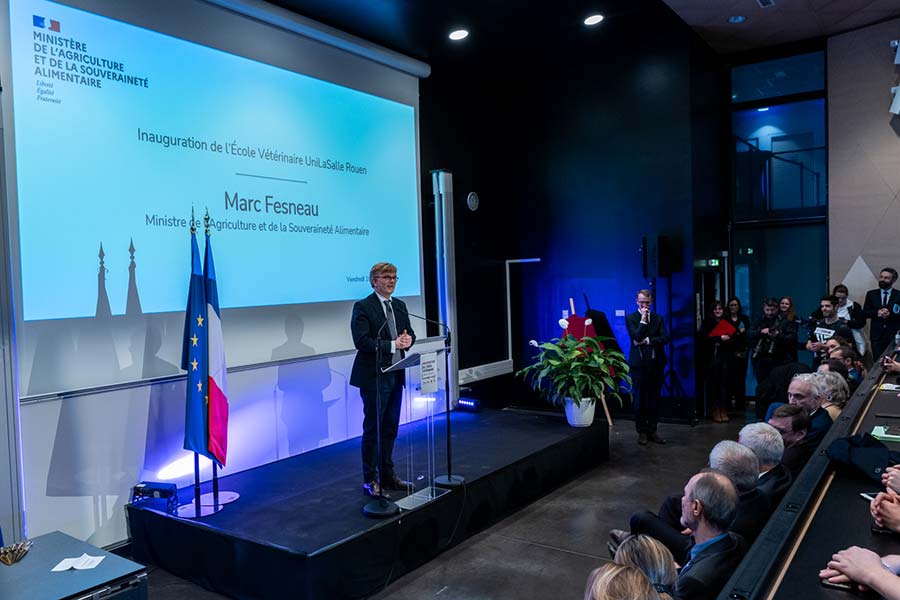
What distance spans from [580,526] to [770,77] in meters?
6.81

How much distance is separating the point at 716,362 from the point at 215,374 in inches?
219

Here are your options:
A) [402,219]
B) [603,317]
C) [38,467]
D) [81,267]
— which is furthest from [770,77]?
[38,467]

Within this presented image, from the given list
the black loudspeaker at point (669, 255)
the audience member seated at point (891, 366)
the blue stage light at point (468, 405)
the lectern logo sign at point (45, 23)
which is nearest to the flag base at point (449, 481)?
the blue stage light at point (468, 405)

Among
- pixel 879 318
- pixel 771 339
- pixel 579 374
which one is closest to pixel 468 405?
pixel 579 374

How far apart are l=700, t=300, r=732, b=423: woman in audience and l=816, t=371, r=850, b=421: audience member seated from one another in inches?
125

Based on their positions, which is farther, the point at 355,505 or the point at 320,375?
the point at 320,375

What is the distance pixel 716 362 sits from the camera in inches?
283

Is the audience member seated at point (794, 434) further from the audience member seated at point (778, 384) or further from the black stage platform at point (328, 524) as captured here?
the black stage platform at point (328, 524)

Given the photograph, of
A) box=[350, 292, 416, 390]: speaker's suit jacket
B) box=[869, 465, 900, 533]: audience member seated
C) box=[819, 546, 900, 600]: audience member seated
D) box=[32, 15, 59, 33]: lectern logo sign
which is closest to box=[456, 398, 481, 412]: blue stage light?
box=[350, 292, 416, 390]: speaker's suit jacket

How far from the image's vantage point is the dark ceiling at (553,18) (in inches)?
211

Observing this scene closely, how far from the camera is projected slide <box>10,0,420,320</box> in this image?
3.71 m

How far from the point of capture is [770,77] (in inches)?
324

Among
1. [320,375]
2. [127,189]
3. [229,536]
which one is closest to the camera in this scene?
[229,536]

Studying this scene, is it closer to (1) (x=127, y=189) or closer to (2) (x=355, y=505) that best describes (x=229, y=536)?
(2) (x=355, y=505)
